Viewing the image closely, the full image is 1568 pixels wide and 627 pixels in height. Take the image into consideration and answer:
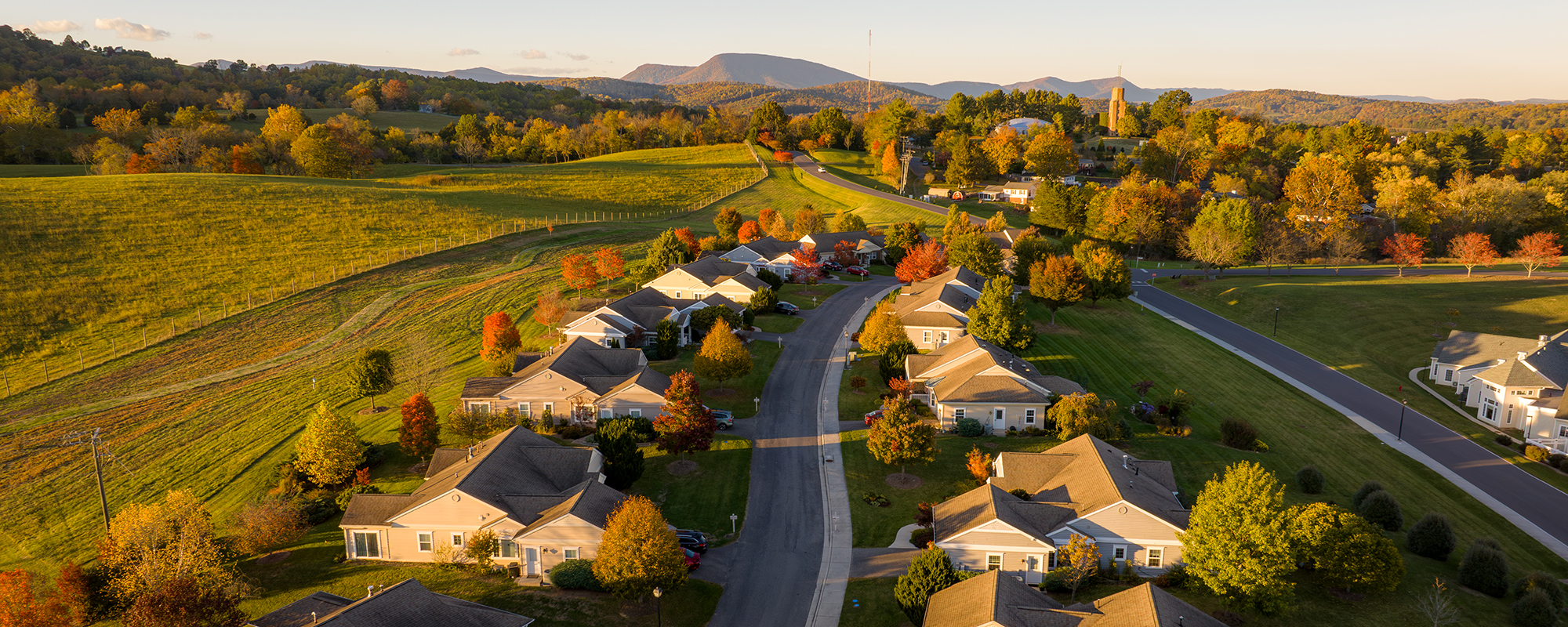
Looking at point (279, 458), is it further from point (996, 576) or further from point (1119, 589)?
point (1119, 589)

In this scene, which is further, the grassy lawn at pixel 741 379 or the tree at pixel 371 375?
the grassy lawn at pixel 741 379

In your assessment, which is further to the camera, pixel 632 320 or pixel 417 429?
pixel 632 320

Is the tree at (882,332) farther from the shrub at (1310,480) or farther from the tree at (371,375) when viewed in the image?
the tree at (371,375)

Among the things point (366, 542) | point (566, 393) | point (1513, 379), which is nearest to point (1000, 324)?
point (566, 393)

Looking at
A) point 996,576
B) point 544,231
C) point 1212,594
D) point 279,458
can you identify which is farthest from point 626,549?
point 544,231

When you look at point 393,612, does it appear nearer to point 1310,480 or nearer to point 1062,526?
point 1062,526

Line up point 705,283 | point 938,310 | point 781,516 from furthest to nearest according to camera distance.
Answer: point 705,283 < point 938,310 < point 781,516

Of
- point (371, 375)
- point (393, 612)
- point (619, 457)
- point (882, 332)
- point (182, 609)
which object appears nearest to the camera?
point (393, 612)

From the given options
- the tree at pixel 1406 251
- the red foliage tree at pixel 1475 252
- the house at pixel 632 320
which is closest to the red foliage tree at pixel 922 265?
the house at pixel 632 320
